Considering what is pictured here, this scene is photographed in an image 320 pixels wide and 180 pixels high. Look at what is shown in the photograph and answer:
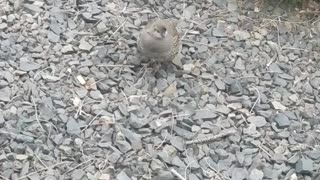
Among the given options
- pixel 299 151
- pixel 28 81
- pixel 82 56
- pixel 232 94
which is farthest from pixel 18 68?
pixel 299 151

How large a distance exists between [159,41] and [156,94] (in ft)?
1.06

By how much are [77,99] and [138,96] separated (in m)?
0.34

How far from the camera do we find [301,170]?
3652 millimetres

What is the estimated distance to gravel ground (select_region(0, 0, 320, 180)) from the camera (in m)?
3.59

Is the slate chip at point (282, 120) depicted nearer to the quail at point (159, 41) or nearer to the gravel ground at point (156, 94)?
the gravel ground at point (156, 94)

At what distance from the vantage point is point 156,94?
157 inches

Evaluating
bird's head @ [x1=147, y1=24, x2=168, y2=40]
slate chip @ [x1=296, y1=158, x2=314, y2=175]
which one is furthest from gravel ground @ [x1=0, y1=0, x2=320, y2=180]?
bird's head @ [x1=147, y1=24, x2=168, y2=40]

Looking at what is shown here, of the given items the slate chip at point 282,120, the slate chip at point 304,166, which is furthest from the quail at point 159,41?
the slate chip at point 304,166

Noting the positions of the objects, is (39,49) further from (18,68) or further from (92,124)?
(92,124)

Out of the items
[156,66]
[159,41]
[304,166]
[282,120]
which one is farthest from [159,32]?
[304,166]

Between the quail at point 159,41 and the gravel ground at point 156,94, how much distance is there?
3.7 inches

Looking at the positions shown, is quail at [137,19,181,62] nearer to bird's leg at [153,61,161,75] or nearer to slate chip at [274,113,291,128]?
bird's leg at [153,61,161,75]

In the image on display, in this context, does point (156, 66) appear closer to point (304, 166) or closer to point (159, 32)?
point (159, 32)

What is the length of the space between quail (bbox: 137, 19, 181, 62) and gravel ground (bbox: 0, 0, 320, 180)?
0.31 ft
